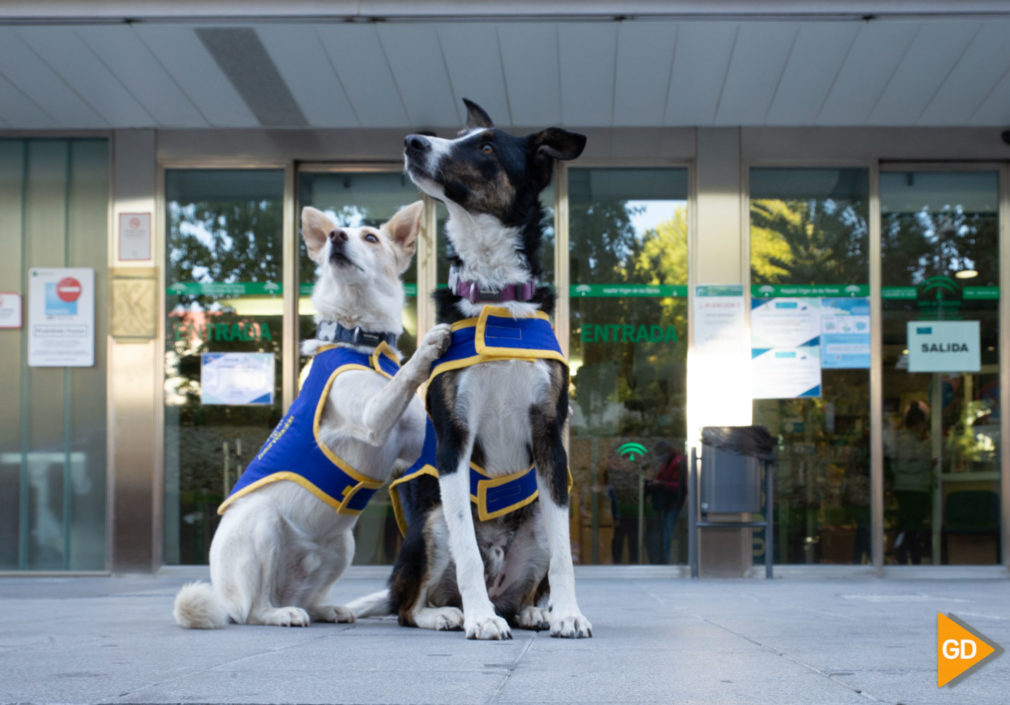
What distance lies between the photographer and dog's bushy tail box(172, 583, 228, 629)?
3939 millimetres

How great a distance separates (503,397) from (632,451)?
19.5ft

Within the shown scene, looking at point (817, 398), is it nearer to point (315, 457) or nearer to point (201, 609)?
point (315, 457)

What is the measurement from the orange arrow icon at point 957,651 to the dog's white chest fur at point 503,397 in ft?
4.80

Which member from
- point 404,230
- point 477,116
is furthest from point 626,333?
point 477,116

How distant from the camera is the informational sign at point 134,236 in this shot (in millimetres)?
9344

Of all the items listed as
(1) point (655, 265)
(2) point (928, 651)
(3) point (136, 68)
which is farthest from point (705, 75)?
(2) point (928, 651)

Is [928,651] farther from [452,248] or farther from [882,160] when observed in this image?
[882,160]

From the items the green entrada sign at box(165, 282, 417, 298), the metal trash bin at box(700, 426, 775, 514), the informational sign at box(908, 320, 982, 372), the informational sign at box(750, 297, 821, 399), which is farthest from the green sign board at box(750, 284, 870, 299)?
the green entrada sign at box(165, 282, 417, 298)

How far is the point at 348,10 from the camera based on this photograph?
7.47m

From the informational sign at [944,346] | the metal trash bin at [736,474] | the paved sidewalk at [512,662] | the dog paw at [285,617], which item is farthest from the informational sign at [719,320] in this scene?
the dog paw at [285,617]

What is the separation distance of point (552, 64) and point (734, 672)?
6336 millimetres

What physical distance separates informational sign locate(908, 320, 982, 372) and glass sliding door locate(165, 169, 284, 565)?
5.87m

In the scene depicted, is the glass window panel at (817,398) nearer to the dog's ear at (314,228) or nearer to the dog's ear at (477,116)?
the dog's ear at (314,228)

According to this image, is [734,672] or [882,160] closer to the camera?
[734,672]
